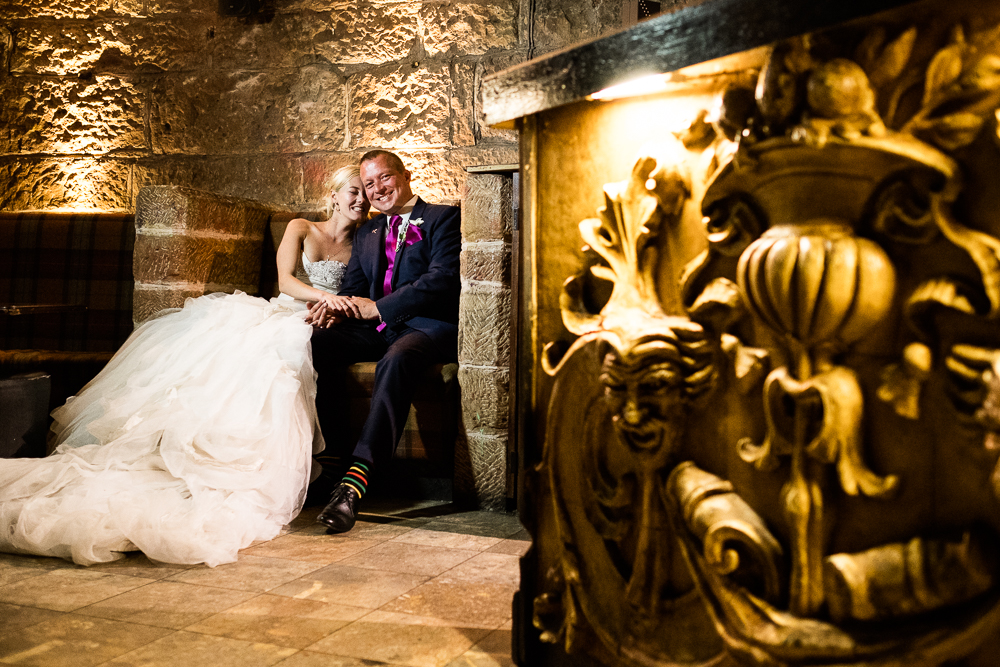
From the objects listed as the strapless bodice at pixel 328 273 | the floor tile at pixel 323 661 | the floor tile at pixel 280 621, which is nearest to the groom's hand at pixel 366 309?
the strapless bodice at pixel 328 273

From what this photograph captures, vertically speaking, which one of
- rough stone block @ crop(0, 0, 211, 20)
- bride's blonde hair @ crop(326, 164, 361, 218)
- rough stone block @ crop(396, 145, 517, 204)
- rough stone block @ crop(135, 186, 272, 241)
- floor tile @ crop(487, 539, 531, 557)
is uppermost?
rough stone block @ crop(0, 0, 211, 20)

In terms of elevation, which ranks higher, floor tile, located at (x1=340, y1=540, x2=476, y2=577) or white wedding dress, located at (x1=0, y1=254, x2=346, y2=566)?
white wedding dress, located at (x1=0, y1=254, x2=346, y2=566)

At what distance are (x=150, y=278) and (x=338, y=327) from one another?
3.49 ft

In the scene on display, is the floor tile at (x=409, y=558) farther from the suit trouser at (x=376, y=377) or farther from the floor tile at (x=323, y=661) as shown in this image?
the floor tile at (x=323, y=661)

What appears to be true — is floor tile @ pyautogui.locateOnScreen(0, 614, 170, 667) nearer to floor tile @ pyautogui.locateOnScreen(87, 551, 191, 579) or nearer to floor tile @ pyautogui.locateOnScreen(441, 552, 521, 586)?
floor tile @ pyautogui.locateOnScreen(87, 551, 191, 579)

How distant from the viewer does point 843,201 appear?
0.94m

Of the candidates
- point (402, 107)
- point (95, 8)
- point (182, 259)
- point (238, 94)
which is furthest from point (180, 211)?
point (95, 8)

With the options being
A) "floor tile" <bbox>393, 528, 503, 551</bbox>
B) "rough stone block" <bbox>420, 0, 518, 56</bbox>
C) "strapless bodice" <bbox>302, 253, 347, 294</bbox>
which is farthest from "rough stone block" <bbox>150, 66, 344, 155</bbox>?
"floor tile" <bbox>393, 528, 503, 551</bbox>

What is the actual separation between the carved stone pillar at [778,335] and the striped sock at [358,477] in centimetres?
173

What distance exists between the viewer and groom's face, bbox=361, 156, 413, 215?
3799mm

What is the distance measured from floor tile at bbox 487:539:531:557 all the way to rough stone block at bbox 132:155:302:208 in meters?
2.73

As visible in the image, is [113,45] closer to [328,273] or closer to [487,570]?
[328,273]

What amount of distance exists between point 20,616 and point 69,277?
115 inches

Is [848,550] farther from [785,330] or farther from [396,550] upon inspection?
[396,550]
